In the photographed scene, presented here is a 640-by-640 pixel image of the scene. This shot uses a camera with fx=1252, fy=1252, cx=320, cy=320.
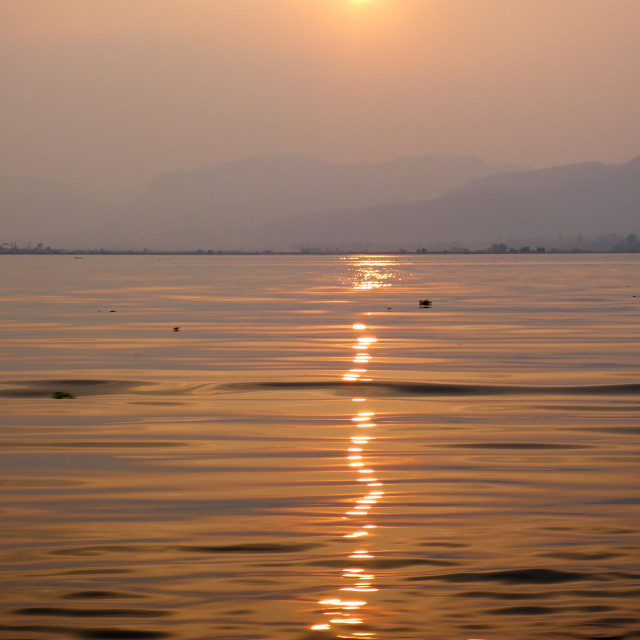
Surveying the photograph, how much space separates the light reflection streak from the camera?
912 centimetres

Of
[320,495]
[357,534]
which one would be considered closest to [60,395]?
[320,495]

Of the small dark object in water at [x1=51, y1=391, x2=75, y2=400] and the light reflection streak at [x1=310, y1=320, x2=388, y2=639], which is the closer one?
the light reflection streak at [x1=310, y1=320, x2=388, y2=639]

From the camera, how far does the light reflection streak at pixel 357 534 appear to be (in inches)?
359

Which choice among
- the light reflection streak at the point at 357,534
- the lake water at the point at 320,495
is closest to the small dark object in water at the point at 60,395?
the lake water at the point at 320,495

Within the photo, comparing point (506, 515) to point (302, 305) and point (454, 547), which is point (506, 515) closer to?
point (454, 547)

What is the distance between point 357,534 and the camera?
1202 centimetres

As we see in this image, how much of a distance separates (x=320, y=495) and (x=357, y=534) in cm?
206

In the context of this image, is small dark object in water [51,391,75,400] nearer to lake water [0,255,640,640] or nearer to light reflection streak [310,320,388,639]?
lake water [0,255,640,640]

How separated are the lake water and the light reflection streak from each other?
32 mm

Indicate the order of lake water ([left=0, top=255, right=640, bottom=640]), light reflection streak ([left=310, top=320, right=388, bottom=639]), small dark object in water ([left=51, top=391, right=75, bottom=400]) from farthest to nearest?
small dark object in water ([left=51, top=391, right=75, bottom=400]) < lake water ([left=0, top=255, right=640, bottom=640]) < light reflection streak ([left=310, top=320, right=388, bottom=639])

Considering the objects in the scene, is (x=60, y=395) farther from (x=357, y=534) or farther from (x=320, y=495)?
(x=357, y=534)

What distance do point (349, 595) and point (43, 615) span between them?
2.35 metres

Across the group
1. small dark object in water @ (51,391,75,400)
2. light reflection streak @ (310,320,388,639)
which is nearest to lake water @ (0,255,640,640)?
light reflection streak @ (310,320,388,639)

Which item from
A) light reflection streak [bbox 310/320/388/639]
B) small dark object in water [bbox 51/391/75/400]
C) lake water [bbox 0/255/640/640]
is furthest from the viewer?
small dark object in water [bbox 51/391/75/400]
